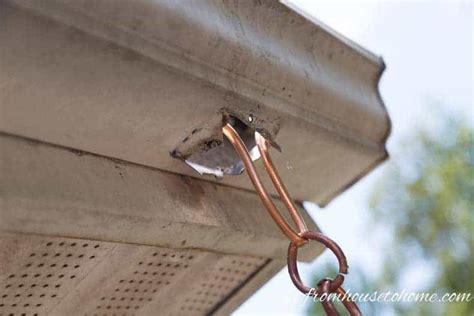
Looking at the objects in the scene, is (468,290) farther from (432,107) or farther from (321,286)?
(321,286)

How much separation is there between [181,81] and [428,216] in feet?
6.43

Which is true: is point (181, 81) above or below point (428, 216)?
above

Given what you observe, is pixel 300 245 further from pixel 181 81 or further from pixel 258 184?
pixel 181 81

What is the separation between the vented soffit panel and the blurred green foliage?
59.7 inches

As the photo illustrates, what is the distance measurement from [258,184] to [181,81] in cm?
13

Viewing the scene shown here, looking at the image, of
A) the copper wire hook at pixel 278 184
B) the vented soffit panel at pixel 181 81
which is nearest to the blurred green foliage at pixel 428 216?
the vented soffit panel at pixel 181 81

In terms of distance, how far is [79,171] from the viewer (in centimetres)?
64

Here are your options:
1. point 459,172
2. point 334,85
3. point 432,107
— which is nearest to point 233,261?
point 334,85

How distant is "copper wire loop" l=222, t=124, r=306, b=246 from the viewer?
624 millimetres

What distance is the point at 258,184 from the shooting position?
2.21ft

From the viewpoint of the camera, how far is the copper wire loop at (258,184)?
624 millimetres

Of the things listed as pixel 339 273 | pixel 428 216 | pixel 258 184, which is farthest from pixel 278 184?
pixel 428 216

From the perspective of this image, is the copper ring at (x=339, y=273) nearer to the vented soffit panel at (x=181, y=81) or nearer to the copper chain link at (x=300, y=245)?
the copper chain link at (x=300, y=245)

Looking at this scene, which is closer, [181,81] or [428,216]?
[181,81]
